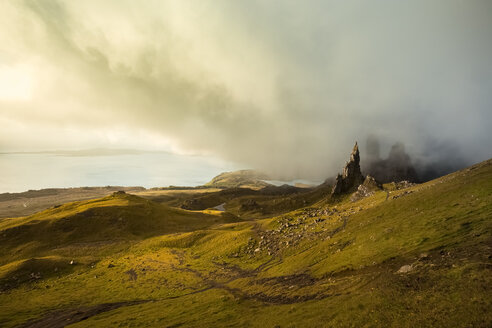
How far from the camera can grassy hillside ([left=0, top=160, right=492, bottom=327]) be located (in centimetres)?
2727

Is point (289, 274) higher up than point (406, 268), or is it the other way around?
point (406, 268)

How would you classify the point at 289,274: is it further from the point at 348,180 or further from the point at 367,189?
the point at 348,180

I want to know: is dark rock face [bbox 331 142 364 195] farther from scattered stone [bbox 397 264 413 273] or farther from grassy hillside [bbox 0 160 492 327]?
scattered stone [bbox 397 264 413 273]

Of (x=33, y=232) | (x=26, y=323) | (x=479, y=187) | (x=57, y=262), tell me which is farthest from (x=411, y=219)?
(x=33, y=232)

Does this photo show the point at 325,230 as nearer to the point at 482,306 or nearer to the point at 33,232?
the point at 482,306

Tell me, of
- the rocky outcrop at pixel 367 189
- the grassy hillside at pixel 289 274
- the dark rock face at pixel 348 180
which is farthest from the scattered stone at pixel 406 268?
the dark rock face at pixel 348 180

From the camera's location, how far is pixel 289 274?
53469 mm

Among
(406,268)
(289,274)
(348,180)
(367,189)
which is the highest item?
(348,180)

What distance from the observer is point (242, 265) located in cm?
7488

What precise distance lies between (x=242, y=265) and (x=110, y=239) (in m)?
89.3

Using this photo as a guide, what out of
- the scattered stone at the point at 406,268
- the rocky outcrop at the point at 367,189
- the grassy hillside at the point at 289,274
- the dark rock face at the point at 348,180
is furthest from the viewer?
the dark rock face at the point at 348,180

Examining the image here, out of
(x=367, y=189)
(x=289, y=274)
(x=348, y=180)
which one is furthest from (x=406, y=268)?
(x=348, y=180)

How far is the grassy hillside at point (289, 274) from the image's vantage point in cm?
2727

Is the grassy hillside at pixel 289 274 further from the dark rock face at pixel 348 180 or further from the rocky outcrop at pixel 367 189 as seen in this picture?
the dark rock face at pixel 348 180
